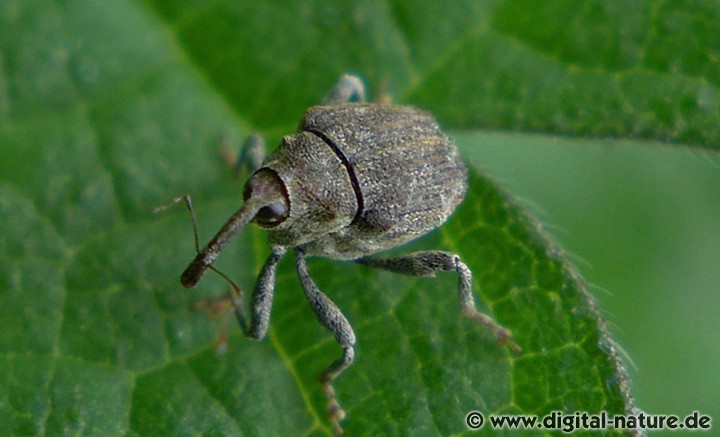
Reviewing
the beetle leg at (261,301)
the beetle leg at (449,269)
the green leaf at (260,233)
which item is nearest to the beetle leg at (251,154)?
the green leaf at (260,233)

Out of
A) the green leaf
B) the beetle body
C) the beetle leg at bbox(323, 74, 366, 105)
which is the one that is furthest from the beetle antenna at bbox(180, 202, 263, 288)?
the beetle leg at bbox(323, 74, 366, 105)

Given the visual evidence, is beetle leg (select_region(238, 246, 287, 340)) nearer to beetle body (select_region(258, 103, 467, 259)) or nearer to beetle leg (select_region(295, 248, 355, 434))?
beetle body (select_region(258, 103, 467, 259))

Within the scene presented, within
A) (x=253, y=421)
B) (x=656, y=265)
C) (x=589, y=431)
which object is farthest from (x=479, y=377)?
(x=656, y=265)

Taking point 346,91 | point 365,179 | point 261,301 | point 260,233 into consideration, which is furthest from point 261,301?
point 346,91

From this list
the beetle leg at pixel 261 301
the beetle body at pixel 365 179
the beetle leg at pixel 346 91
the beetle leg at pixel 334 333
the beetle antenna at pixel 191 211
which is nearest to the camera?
the beetle leg at pixel 334 333

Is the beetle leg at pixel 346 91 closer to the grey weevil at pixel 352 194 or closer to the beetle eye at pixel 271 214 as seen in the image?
the grey weevil at pixel 352 194

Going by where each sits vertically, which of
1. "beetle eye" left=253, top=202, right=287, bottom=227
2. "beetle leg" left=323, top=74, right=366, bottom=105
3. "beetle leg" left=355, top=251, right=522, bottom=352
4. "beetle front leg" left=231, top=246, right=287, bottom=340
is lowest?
"beetle front leg" left=231, top=246, right=287, bottom=340
